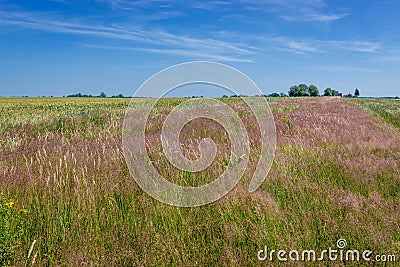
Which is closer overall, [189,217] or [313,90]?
[189,217]

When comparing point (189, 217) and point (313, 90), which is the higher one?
point (313, 90)

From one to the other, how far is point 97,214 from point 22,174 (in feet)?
4.85

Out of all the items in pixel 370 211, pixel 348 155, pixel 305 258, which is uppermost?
pixel 348 155

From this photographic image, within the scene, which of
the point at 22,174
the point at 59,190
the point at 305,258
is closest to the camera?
Result: the point at 305,258

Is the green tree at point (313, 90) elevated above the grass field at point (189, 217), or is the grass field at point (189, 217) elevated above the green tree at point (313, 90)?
the green tree at point (313, 90)

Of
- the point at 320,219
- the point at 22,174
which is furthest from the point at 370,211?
the point at 22,174

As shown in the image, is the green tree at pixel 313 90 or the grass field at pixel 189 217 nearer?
the grass field at pixel 189 217

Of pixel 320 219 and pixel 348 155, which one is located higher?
pixel 348 155

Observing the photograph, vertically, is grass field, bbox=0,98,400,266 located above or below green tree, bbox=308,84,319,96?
below

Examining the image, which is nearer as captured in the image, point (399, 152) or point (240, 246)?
point (240, 246)

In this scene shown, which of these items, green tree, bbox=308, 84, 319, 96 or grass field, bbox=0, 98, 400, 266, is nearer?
grass field, bbox=0, 98, 400, 266

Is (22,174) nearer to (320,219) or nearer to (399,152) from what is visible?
(320,219)

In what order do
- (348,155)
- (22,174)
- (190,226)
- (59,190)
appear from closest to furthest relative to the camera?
1. (190,226)
2. (59,190)
3. (22,174)
4. (348,155)

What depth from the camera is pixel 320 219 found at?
334 centimetres
